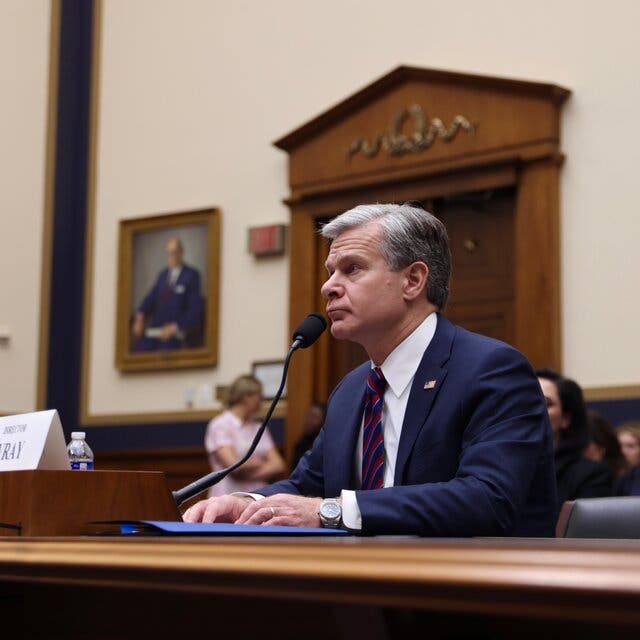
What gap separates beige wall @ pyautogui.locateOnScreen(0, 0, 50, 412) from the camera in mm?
10117

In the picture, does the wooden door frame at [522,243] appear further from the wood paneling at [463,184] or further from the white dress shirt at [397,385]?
the white dress shirt at [397,385]

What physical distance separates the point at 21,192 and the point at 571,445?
6465mm

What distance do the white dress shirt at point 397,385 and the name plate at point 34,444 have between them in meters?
0.85

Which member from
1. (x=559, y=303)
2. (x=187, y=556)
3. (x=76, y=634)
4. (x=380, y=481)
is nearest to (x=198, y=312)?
(x=559, y=303)

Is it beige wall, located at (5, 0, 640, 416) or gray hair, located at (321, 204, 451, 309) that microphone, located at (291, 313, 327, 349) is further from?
beige wall, located at (5, 0, 640, 416)

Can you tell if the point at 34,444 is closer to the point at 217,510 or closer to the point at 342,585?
the point at 217,510

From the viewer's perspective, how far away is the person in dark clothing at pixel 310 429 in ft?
26.0

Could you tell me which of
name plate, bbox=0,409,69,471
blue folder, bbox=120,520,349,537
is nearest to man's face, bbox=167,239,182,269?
name plate, bbox=0,409,69,471

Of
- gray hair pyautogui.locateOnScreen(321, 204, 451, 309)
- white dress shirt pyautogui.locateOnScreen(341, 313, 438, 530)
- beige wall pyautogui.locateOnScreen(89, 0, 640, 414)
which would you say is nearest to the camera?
white dress shirt pyautogui.locateOnScreen(341, 313, 438, 530)

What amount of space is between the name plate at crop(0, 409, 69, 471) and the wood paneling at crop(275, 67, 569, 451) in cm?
557

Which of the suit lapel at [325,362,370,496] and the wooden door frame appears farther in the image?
the wooden door frame

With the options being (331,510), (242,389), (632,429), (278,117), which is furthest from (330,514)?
(278,117)

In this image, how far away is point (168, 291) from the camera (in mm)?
9648

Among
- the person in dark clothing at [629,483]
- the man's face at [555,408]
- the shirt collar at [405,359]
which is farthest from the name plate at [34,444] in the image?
the person in dark clothing at [629,483]
